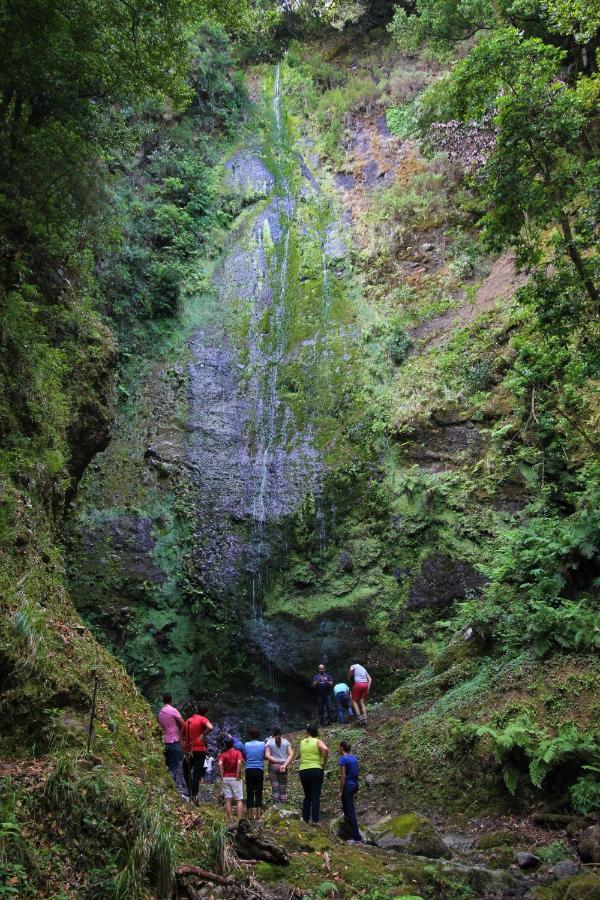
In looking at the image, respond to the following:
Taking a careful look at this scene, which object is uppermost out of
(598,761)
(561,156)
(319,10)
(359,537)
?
(319,10)

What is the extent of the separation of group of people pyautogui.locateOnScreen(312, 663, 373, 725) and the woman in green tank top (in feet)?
13.6

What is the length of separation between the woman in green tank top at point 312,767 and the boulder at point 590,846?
275 centimetres

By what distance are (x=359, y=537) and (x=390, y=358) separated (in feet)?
18.7

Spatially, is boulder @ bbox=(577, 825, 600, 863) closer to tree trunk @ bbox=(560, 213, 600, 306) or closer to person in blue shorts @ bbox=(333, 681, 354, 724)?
tree trunk @ bbox=(560, 213, 600, 306)

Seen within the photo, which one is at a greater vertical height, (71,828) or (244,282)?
(244,282)

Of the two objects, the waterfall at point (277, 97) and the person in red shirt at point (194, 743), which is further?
the waterfall at point (277, 97)

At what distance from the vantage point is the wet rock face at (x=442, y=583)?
1391cm

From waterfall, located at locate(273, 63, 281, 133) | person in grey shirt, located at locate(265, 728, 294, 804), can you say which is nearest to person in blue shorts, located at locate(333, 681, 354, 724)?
person in grey shirt, located at locate(265, 728, 294, 804)

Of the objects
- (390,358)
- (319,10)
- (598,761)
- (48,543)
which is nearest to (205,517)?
(390,358)

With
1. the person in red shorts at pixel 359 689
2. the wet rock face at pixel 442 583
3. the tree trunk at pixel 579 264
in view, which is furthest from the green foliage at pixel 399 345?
the tree trunk at pixel 579 264

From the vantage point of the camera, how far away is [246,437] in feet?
60.1

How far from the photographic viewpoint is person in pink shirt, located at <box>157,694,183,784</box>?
797 cm

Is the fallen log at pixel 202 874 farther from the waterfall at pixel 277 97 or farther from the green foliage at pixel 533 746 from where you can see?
the waterfall at pixel 277 97

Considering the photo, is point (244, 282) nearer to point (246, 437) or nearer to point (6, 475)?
point (246, 437)
